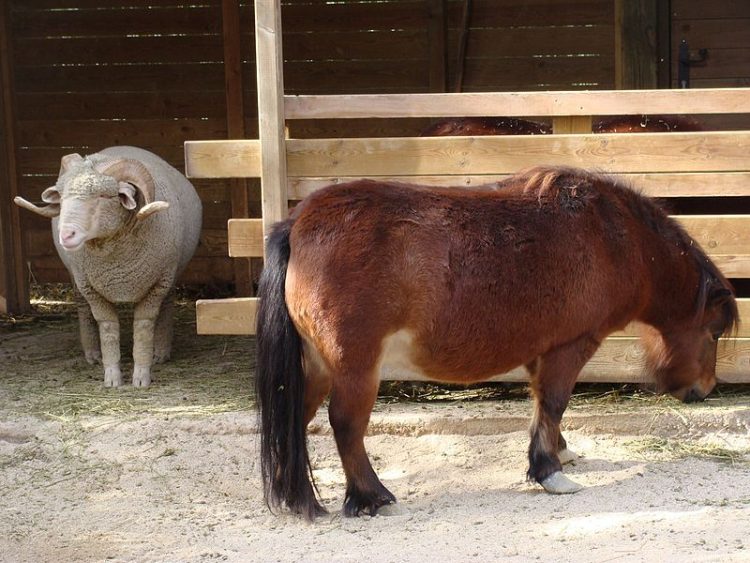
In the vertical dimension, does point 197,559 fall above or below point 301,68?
below

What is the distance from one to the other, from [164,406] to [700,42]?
5.69 meters

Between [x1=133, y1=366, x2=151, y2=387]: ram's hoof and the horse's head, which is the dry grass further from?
[x1=133, y1=366, x2=151, y2=387]: ram's hoof

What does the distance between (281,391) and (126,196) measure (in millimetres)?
2612

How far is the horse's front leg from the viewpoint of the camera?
205 inches

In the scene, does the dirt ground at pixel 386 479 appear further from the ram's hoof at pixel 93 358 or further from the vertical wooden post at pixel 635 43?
the vertical wooden post at pixel 635 43

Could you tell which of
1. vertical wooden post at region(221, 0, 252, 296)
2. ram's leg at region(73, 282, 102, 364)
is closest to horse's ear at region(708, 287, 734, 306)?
ram's leg at region(73, 282, 102, 364)

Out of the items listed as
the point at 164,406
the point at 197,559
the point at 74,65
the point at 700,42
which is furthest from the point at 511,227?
the point at 74,65

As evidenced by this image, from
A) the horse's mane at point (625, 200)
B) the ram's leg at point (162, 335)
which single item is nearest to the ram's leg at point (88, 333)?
the ram's leg at point (162, 335)

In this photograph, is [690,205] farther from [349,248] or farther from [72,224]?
[72,224]

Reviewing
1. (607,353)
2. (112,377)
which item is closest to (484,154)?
(607,353)

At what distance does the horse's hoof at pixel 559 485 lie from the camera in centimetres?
516

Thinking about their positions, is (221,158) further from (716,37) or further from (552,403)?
(716,37)

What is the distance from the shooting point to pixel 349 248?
4.77 meters

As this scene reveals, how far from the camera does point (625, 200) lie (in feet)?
17.7
